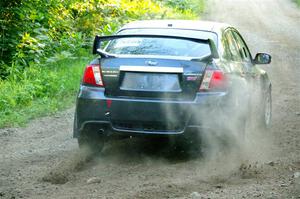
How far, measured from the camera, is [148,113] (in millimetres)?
6594

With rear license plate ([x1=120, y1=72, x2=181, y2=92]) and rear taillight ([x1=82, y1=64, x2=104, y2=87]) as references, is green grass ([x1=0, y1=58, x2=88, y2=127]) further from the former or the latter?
rear license plate ([x1=120, y1=72, x2=181, y2=92])

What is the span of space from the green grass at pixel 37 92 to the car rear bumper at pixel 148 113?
9.84ft

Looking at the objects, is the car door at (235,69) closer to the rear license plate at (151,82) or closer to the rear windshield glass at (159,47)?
the rear windshield glass at (159,47)

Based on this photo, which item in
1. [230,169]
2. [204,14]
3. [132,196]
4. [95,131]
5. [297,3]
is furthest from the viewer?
[297,3]

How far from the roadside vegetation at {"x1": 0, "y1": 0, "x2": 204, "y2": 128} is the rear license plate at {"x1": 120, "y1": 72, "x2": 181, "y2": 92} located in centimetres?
333

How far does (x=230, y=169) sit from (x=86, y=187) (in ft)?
5.26

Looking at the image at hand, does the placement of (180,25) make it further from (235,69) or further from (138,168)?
(138,168)

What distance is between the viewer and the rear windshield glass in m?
6.96

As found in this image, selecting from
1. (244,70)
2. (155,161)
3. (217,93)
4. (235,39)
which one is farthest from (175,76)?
(235,39)

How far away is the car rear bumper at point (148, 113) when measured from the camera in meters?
6.55

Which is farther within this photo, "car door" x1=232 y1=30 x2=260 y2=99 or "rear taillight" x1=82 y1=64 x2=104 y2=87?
"car door" x1=232 y1=30 x2=260 y2=99

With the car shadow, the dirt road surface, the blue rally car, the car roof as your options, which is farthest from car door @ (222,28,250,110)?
the car shadow

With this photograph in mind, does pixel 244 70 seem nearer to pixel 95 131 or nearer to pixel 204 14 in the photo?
pixel 95 131

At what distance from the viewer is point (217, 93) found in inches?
261
